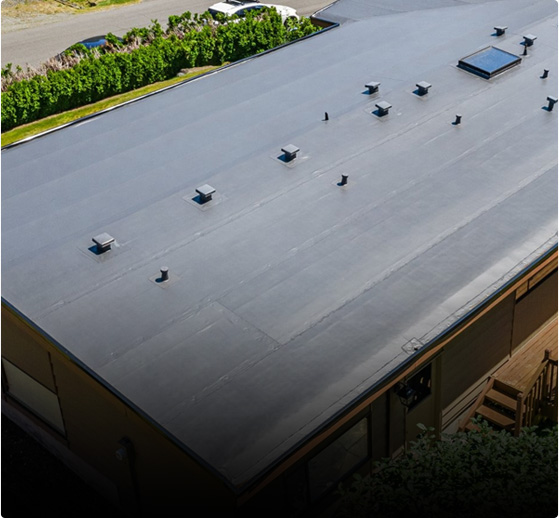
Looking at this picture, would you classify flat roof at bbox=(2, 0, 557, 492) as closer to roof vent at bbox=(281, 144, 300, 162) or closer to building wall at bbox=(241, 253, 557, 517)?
roof vent at bbox=(281, 144, 300, 162)

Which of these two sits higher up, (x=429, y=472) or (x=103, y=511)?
(x=429, y=472)

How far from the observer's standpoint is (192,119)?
2067 cm

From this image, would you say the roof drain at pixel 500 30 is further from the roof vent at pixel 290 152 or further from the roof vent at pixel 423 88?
the roof vent at pixel 290 152

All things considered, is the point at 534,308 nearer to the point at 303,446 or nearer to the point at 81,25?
the point at 303,446

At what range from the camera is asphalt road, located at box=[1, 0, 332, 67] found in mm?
38406

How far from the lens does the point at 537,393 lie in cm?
1709

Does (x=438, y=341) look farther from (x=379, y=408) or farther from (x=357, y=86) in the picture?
(x=357, y=86)

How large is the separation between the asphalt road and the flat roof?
60.7 ft

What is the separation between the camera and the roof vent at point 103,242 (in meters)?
15.7

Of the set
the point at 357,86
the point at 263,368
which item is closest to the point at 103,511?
the point at 263,368

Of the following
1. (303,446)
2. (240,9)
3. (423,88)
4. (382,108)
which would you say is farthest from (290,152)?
(240,9)

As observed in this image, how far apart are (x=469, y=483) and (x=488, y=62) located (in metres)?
14.1

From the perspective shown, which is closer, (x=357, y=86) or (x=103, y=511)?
(x=103, y=511)

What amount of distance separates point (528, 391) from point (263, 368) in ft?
19.4
